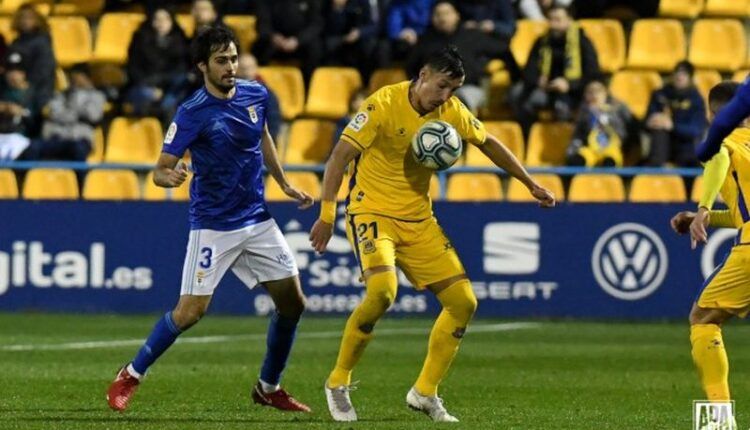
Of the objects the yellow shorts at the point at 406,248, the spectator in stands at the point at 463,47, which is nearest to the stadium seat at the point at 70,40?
the spectator in stands at the point at 463,47

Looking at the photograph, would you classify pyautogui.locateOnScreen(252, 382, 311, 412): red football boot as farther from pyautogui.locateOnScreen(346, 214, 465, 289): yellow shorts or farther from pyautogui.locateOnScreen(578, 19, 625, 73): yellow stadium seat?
pyautogui.locateOnScreen(578, 19, 625, 73): yellow stadium seat

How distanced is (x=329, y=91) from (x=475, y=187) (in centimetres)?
315

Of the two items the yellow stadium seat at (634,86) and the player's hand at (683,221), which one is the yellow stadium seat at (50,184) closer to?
the yellow stadium seat at (634,86)

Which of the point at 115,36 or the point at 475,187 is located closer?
the point at 475,187

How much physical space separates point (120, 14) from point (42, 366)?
1008 cm

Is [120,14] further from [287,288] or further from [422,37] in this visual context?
[287,288]

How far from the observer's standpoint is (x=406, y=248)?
10594 mm

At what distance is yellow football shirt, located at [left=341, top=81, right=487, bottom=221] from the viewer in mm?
10438

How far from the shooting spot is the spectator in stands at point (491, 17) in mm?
20906

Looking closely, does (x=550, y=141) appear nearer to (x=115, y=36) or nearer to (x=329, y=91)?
(x=329, y=91)

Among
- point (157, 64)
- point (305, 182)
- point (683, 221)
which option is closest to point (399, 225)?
point (683, 221)

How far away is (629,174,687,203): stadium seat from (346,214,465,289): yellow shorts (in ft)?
28.1

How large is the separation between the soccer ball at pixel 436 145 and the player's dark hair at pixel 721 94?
160cm

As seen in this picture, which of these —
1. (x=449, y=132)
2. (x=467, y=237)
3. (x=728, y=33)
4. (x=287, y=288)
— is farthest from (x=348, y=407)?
(x=728, y=33)
